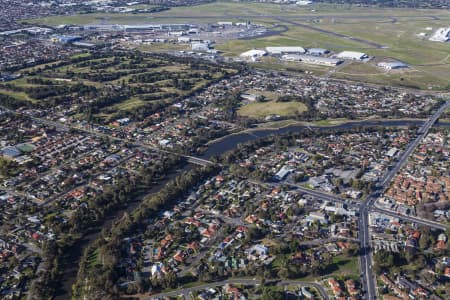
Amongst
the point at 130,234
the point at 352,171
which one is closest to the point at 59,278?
the point at 130,234

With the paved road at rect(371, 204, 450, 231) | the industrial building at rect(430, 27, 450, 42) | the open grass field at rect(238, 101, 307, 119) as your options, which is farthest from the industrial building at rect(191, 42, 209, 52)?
the paved road at rect(371, 204, 450, 231)

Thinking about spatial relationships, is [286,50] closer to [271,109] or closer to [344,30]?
[344,30]

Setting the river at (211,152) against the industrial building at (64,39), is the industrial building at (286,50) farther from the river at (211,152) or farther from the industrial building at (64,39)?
the industrial building at (64,39)

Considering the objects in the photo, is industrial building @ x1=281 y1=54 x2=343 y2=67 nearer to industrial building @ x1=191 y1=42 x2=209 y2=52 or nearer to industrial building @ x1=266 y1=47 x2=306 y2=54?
industrial building @ x1=266 y1=47 x2=306 y2=54

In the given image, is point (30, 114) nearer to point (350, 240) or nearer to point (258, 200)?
point (258, 200)

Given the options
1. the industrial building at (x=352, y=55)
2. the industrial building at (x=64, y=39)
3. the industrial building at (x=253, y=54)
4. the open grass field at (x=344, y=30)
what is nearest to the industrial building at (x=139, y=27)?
the open grass field at (x=344, y=30)
